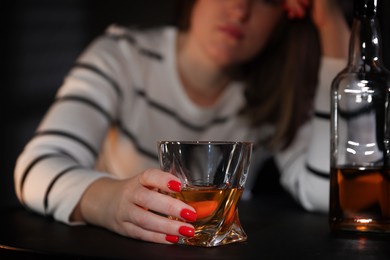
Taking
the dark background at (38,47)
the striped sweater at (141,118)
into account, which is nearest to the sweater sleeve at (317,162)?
the striped sweater at (141,118)

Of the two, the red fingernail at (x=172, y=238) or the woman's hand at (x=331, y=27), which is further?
the woman's hand at (x=331, y=27)

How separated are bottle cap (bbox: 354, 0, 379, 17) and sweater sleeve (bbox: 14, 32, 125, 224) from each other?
0.41m

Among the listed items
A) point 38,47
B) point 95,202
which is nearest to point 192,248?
point 95,202

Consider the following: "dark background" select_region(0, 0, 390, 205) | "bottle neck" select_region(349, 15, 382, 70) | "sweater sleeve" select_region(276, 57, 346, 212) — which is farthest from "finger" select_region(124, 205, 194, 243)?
"dark background" select_region(0, 0, 390, 205)

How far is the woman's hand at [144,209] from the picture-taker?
0.77 metres

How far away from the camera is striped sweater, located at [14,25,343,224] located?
1.25 meters

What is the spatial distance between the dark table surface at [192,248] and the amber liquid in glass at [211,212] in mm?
17

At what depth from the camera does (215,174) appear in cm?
78

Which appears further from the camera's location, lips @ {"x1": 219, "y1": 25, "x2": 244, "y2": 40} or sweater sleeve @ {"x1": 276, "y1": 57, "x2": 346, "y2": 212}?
lips @ {"x1": 219, "y1": 25, "x2": 244, "y2": 40}

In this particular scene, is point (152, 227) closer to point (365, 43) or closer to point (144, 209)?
point (144, 209)

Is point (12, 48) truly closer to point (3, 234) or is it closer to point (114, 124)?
point (114, 124)

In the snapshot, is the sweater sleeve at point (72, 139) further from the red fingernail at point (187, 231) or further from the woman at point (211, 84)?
the red fingernail at point (187, 231)

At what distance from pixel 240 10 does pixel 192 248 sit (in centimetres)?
78

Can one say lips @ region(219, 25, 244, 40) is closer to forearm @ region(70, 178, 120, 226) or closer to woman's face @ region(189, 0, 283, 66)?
woman's face @ region(189, 0, 283, 66)
